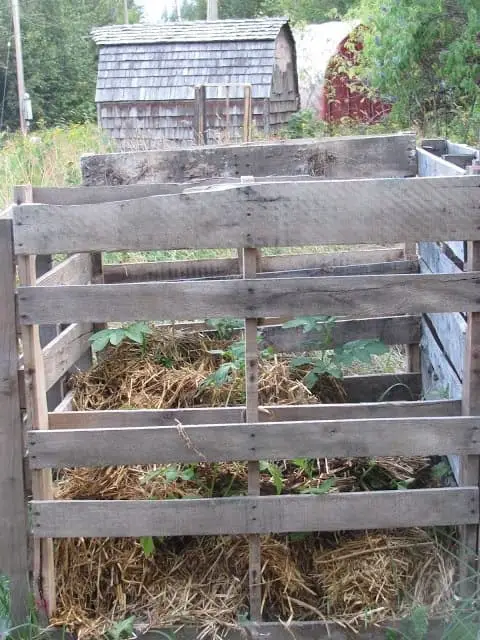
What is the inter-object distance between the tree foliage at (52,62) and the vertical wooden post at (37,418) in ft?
108

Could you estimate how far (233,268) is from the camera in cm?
492

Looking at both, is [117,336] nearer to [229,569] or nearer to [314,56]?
[229,569]

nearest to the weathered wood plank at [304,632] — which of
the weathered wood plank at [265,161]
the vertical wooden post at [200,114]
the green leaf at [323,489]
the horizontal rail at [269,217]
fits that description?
the green leaf at [323,489]

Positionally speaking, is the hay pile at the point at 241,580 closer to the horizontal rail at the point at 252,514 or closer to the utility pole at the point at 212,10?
the horizontal rail at the point at 252,514

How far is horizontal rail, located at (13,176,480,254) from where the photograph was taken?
309cm

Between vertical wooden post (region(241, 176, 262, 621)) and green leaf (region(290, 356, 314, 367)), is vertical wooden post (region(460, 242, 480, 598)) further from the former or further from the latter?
green leaf (region(290, 356, 314, 367))

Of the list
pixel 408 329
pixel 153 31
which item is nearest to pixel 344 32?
pixel 153 31

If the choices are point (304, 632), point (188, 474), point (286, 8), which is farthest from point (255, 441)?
point (286, 8)

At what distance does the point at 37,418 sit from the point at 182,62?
920 inches

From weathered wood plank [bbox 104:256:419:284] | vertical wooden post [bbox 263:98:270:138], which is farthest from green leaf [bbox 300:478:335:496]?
vertical wooden post [bbox 263:98:270:138]

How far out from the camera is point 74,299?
10.4ft

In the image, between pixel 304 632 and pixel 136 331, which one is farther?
pixel 136 331

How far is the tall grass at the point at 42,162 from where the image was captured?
1128 cm

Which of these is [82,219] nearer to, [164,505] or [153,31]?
[164,505]
